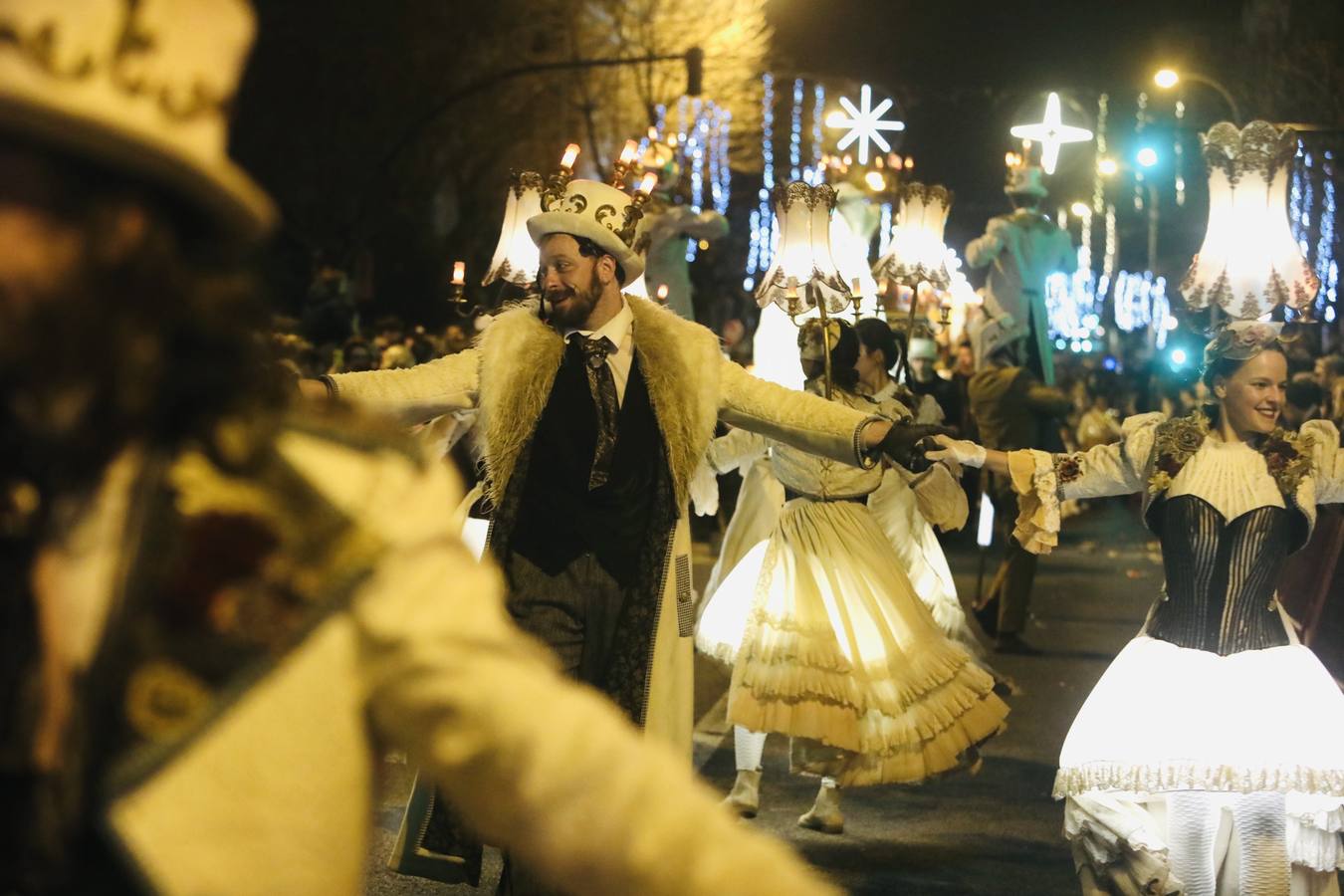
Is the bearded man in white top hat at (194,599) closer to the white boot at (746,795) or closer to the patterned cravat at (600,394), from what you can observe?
the patterned cravat at (600,394)

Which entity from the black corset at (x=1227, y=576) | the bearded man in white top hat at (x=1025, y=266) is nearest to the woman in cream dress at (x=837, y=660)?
the black corset at (x=1227, y=576)

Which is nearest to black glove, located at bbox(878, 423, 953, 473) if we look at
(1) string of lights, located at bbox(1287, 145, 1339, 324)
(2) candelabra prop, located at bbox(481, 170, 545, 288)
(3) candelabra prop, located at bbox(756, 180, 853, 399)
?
(3) candelabra prop, located at bbox(756, 180, 853, 399)

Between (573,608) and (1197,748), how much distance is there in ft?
7.34

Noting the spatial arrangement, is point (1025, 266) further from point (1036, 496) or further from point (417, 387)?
point (417, 387)

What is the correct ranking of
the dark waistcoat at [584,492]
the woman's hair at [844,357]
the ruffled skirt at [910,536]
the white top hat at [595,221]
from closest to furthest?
1. the dark waistcoat at [584,492]
2. the white top hat at [595,221]
3. the woman's hair at [844,357]
4. the ruffled skirt at [910,536]

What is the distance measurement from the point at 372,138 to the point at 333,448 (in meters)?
31.3

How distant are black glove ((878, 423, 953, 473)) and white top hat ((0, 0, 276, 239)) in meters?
3.94

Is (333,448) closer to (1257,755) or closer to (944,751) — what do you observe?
(1257,755)

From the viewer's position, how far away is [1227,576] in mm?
6297

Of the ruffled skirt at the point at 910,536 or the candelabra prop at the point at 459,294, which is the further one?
the ruffled skirt at the point at 910,536

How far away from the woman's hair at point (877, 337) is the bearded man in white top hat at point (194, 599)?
25.8 feet

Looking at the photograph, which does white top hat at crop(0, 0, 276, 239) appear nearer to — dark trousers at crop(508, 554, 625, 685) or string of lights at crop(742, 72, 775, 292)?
dark trousers at crop(508, 554, 625, 685)

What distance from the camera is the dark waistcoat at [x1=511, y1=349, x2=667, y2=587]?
18.6ft

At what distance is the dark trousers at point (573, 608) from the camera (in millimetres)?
5633
